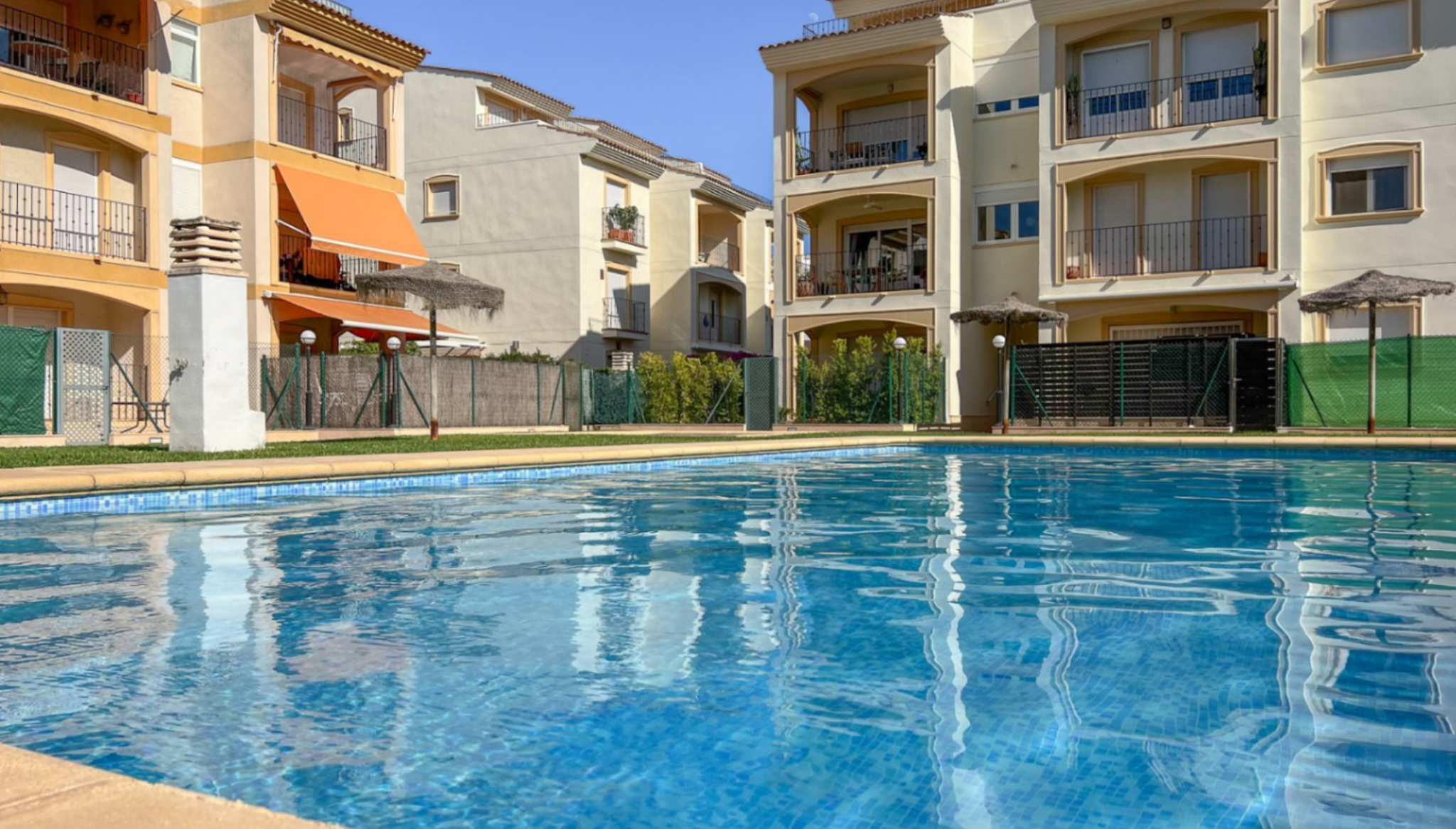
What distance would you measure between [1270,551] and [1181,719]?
4225mm

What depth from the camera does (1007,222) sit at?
28172 millimetres

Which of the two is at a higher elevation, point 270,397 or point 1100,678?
point 270,397

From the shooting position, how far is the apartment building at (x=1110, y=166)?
923 inches

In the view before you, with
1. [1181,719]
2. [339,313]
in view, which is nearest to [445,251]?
[339,313]

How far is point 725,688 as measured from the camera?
4160 millimetres

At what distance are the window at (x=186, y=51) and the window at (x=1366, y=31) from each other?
25.4m

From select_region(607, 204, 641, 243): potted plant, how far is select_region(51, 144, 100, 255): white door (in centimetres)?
1664

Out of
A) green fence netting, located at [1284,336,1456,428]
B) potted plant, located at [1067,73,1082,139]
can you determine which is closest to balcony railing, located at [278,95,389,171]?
potted plant, located at [1067,73,1082,139]

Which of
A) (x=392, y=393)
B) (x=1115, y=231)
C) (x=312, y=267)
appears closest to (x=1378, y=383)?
(x=1115, y=231)

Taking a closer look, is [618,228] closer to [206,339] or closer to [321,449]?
[321,449]

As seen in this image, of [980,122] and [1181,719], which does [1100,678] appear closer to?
[1181,719]

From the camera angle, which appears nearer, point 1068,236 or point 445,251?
point 1068,236

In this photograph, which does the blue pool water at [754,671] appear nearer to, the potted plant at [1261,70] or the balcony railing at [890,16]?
the potted plant at [1261,70]

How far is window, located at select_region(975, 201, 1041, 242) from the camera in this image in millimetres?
27797
